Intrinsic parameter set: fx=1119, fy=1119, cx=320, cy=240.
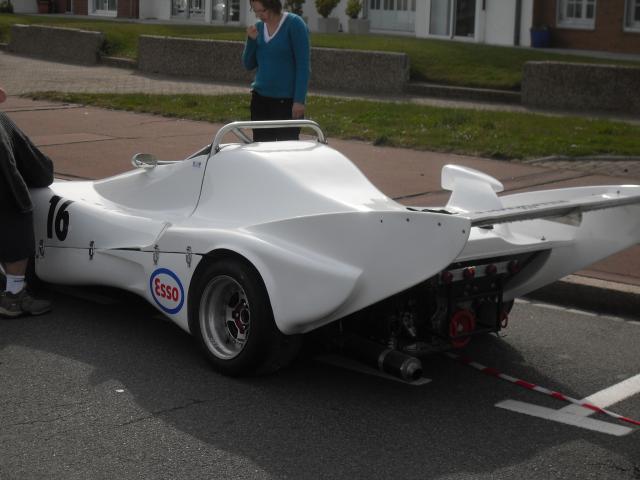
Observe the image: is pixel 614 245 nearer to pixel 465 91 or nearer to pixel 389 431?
pixel 389 431

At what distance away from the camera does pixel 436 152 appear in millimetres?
13062

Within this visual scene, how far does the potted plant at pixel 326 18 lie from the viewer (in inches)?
1266

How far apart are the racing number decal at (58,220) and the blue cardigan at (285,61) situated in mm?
2414

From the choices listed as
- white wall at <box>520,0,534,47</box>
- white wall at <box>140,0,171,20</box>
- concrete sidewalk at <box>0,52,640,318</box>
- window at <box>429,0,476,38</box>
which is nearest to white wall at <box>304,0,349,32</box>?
window at <box>429,0,476,38</box>

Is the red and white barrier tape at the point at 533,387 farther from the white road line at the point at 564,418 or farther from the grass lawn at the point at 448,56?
the grass lawn at the point at 448,56

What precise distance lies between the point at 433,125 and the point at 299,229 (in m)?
9.44

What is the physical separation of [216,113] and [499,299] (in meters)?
10.6

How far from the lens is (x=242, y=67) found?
2186cm

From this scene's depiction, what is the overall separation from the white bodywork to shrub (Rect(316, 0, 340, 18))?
83.8 ft

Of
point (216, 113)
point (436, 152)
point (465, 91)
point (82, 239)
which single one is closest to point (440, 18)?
point (465, 91)

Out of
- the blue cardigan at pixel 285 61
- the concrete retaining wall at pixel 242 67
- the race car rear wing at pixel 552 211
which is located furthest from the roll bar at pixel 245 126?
the concrete retaining wall at pixel 242 67

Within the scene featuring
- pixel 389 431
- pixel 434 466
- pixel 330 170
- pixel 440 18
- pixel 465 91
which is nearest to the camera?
pixel 434 466

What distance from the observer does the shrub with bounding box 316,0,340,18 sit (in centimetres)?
3209

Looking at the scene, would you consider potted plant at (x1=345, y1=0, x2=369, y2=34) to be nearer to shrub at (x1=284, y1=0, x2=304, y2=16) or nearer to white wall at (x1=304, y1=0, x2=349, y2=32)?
white wall at (x1=304, y1=0, x2=349, y2=32)
